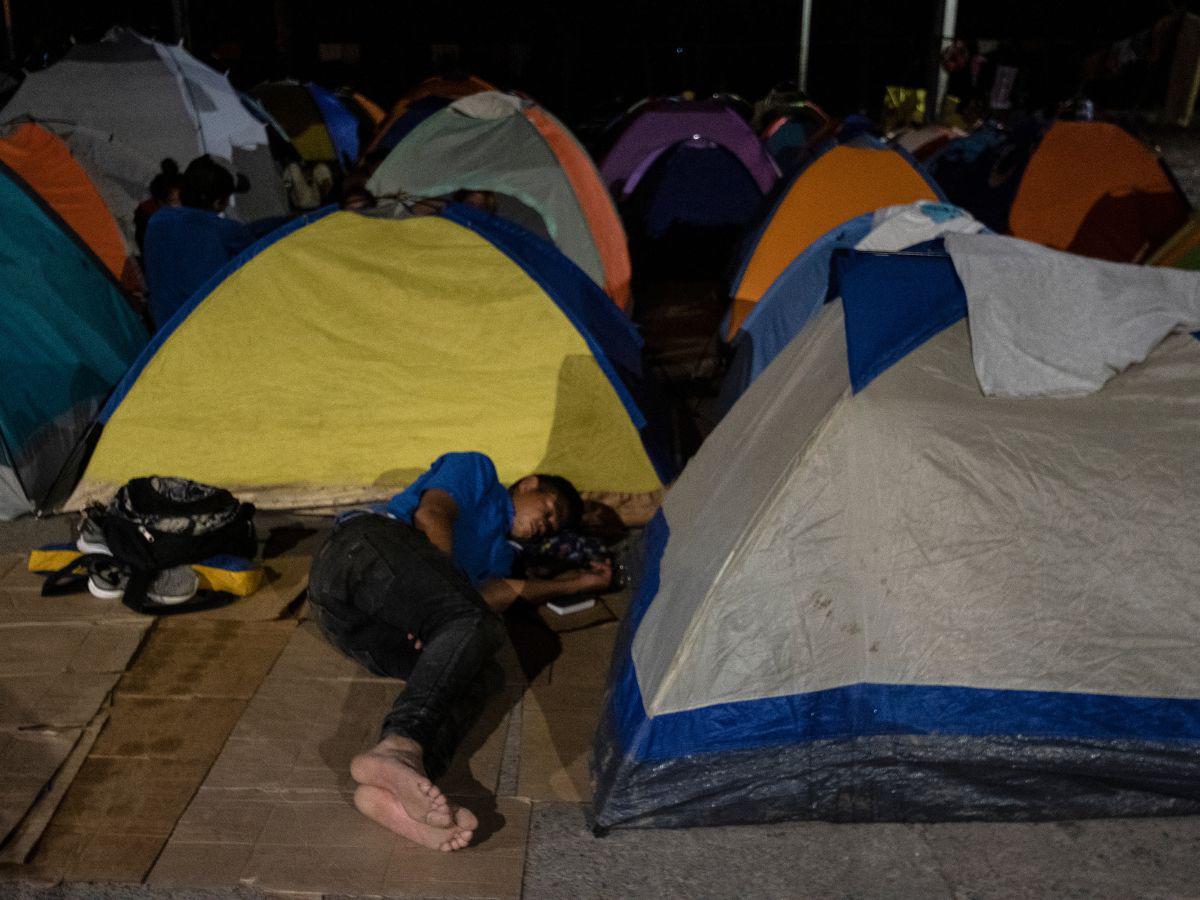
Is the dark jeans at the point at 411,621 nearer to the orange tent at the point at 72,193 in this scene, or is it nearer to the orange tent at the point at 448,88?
the orange tent at the point at 72,193

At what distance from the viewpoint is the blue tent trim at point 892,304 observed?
3.21 m

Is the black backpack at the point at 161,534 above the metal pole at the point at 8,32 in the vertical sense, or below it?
below

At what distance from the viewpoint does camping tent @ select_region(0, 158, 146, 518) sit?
5.33 metres

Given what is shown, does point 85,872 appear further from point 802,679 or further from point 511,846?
point 802,679

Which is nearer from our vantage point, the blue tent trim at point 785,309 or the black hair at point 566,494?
the black hair at point 566,494

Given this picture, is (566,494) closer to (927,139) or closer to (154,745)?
(154,745)

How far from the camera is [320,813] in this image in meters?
3.21

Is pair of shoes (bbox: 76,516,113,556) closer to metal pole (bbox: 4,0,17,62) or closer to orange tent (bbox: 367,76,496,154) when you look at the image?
orange tent (bbox: 367,76,496,154)

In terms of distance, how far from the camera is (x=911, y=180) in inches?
345

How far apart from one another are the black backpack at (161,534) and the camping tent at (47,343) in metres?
0.90

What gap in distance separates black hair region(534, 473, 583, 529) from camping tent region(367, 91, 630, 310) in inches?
160

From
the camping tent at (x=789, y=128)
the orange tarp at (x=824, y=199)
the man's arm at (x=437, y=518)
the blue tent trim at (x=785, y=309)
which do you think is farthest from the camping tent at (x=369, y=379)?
the camping tent at (x=789, y=128)

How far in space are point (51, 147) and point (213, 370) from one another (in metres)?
3.05

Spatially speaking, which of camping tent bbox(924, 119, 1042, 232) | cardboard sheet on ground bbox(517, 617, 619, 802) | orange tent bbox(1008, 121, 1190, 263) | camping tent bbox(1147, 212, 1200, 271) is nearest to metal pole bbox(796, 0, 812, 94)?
→ camping tent bbox(924, 119, 1042, 232)
